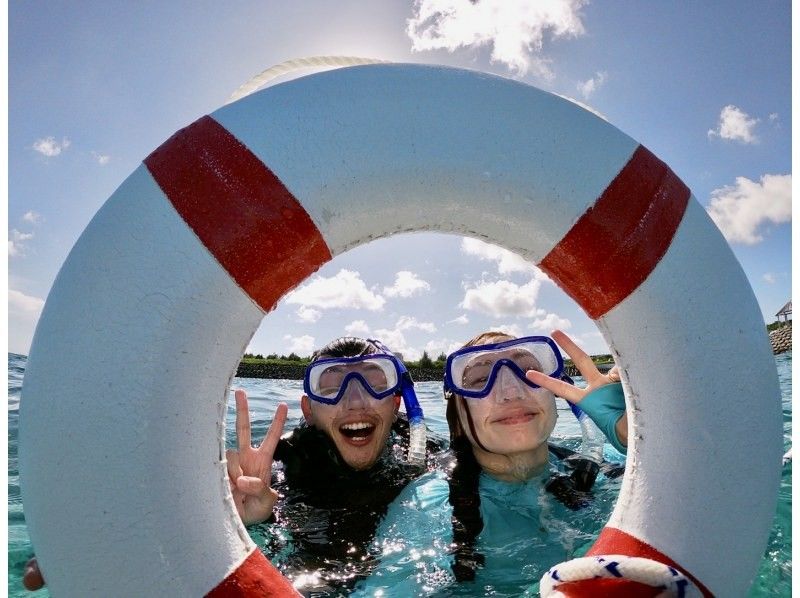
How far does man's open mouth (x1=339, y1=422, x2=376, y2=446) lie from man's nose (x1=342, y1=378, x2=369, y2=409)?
100mm

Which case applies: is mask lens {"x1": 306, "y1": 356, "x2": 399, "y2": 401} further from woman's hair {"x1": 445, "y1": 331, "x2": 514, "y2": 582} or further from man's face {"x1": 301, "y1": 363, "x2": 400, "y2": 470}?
woman's hair {"x1": 445, "y1": 331, "x2": 514, "y2": 582}

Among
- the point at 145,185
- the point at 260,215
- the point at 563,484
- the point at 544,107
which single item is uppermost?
the point at 544,107

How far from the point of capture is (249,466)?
6.28ft

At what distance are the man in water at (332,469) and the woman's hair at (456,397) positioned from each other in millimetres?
288

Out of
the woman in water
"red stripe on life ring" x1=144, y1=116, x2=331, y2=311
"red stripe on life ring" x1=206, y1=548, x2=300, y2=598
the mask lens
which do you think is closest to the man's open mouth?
the mask lens

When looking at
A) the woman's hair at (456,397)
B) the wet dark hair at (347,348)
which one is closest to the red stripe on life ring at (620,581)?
the woman's hair at (456,397)

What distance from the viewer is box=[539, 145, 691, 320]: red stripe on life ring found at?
1474mm

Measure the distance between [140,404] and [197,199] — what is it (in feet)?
1.71

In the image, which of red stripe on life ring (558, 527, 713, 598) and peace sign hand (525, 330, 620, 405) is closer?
red stripe on life ring (558, 527, 713, 598)

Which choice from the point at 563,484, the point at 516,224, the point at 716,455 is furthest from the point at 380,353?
the point at 716,455

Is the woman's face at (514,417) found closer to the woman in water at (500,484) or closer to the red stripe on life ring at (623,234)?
the woman in water at (500,484)

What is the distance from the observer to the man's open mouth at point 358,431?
293 cm

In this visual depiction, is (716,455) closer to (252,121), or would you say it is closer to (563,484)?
(563,484)

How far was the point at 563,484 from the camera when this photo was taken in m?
2.59
